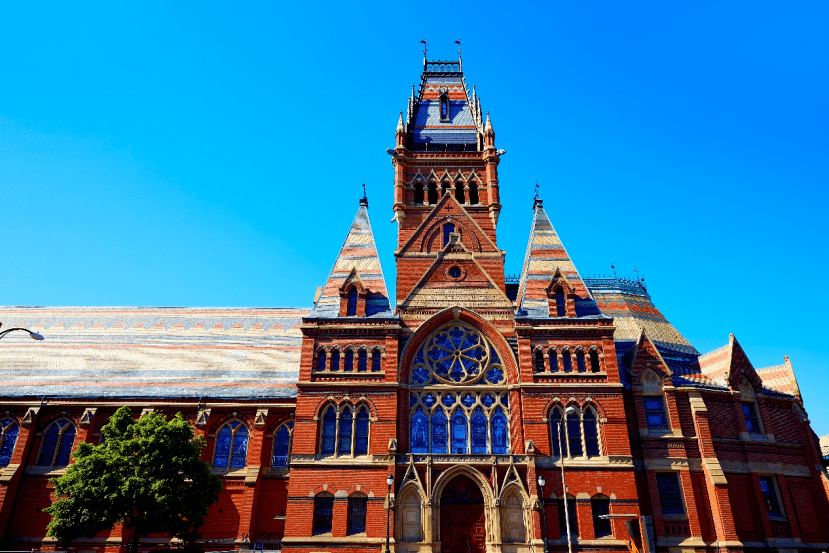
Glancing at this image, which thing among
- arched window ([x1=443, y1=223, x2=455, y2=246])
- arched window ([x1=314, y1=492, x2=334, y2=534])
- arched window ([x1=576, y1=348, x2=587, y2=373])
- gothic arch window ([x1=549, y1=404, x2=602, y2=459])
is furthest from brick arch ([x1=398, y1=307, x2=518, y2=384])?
arched window ([x1=314, y1=492, x2=334, y2=534])

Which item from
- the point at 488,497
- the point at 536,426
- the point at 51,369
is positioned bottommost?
the point at 488,497

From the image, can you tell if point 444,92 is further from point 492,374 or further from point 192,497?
point 192,497

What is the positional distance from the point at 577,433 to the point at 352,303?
15.7m

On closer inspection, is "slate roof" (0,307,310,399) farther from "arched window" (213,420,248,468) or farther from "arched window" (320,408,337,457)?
"arched window" (320,408,337,457)

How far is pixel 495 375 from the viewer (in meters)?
34.0

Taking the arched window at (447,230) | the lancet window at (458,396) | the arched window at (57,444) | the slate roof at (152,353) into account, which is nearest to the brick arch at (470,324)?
the lancet window at (458,396)

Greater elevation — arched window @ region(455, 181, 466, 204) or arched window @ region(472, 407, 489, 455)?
arched window @ region(455, 181, 466, 204)

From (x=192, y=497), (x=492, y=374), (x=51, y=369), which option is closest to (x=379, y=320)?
(x=492, y=374)

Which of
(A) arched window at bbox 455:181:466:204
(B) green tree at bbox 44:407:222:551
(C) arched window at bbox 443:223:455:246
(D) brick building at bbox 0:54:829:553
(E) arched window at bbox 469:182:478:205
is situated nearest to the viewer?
(B) green tree at bbox 44:407:222:551

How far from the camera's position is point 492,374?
34062 mm

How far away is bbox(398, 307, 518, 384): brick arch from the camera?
33719 millimetres

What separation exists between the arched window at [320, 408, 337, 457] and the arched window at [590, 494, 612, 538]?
14.6 metres

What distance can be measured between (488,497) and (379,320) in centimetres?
1192

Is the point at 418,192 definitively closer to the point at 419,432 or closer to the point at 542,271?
the point at 542,271
